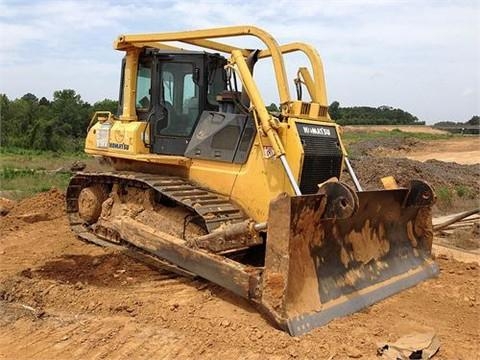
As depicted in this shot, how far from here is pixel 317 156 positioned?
6172 mm

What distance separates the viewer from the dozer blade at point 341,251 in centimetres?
475

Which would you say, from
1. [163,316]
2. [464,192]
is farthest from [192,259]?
[464,192]

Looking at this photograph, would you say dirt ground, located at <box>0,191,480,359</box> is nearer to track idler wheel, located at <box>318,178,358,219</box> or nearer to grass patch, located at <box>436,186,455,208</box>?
track idler wheel, located at <box>318,178,358,219</box>

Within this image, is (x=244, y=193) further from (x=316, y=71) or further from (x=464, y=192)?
(x=464, y=192)

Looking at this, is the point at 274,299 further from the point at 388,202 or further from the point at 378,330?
the point at 388,202

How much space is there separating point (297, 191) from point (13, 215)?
5824mm

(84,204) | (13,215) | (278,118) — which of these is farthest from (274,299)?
(13,215)

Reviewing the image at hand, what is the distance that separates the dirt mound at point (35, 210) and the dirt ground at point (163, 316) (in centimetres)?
161

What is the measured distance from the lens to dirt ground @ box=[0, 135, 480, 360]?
14.4 ft

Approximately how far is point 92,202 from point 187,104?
1968 mm

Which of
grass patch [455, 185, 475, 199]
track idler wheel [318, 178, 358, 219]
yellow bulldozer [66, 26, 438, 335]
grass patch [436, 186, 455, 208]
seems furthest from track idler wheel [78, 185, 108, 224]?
grass patch [455, 185, 475, 199]

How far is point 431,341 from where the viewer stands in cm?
463

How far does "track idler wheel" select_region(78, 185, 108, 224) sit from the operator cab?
1073 mm

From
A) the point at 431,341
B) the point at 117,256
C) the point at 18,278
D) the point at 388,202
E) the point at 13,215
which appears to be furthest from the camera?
the point at 13,215
